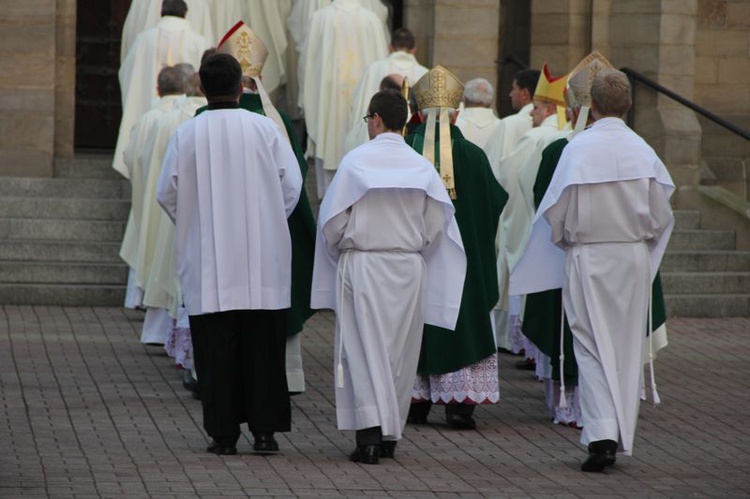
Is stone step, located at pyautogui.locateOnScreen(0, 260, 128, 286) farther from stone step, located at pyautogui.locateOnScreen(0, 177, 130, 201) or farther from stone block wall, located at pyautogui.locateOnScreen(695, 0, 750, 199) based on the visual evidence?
stone block wall, located at pyautogui.locateOnScreen(695, 0, 750, 199)

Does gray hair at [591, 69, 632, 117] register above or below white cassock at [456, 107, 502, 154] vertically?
above

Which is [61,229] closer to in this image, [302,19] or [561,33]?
[302,19]

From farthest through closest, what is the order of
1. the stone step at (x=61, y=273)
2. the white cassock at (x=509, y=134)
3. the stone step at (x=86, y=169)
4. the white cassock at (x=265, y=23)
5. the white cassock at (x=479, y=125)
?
the white cassock at (x=265, y=23)
the stone step at (x=86, y=169)
the stone step at (x=61, y=273)
the white cassock at (x=479, y=125)
the white cassock at (x=509, y=134)

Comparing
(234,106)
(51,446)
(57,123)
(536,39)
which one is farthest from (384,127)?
(536,39)

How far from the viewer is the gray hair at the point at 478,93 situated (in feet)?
47.4

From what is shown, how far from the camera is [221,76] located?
366 inches

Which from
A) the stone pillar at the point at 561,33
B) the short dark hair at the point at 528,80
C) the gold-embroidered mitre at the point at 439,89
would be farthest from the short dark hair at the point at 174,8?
the gold-embroidered mitre at the point at 439,89

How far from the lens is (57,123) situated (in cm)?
1798

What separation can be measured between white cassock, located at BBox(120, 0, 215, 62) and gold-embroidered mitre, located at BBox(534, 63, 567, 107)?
591 cm

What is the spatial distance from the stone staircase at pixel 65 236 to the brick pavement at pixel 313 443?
209 cm

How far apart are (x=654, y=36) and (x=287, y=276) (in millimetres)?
10304

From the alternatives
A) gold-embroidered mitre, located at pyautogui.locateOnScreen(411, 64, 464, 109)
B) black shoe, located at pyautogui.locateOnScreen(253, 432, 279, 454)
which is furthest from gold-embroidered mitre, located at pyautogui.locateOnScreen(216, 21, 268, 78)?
black shoe, located at pyautogui.locateOnScreen(253, 432, 279, 454)

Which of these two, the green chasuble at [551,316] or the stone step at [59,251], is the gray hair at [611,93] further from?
the stone step at [59,251]

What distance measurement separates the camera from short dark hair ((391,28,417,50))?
16.9 meters
